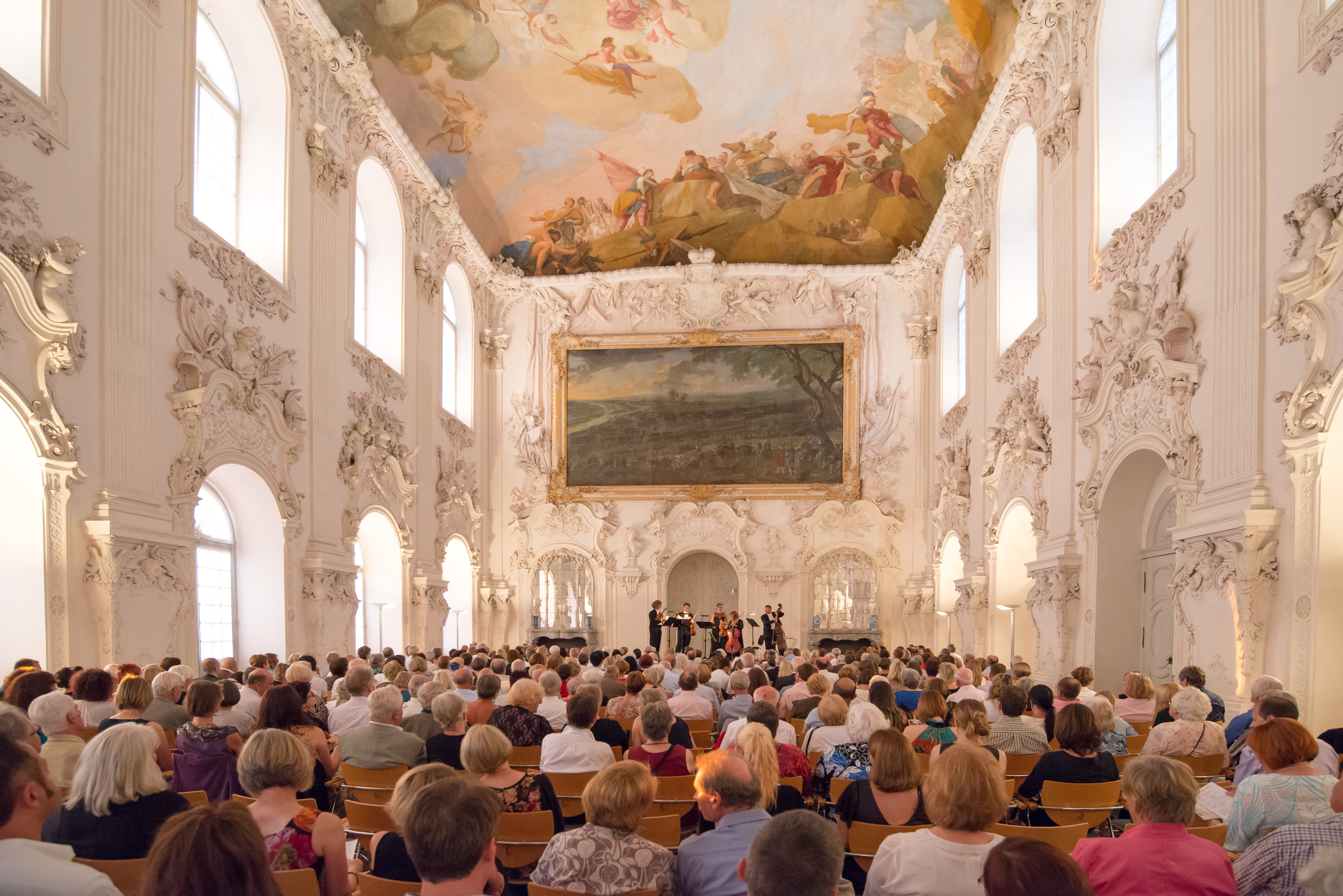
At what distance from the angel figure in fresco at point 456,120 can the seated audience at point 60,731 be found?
61.1 ft

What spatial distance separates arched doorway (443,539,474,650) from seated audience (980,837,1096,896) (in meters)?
24.7

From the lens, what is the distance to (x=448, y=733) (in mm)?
7340

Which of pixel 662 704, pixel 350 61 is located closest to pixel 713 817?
pixel 662 704

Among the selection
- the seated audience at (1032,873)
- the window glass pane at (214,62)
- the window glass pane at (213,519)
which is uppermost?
the window glass pane at (214,62)

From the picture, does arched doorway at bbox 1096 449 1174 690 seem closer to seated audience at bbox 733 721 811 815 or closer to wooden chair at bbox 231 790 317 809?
seated audience at bbox 733 721 811 815

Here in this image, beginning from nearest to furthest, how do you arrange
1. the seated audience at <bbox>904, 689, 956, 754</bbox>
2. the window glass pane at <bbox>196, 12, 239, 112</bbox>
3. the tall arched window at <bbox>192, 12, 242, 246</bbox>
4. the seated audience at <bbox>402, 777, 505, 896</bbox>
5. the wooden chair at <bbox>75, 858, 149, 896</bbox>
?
the seated audience at <bbox>402, 777, 505, 896</bbox>
the wooden chair at <bbox>75, 858, 149, 896</bbox>
the seated audience at <bbox>904, 689, 956, 754</bbox>
the tall arched window at <bbox>192, 12, 242, 246</bbox>
the window glass pane at <bbox>196, 12, 239, 112</bbox>

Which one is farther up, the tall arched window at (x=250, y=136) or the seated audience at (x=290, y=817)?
the tall arched window at (x=250, y=136)

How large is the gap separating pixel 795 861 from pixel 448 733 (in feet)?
14.9

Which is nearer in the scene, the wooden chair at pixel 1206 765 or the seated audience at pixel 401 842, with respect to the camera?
the seated audience at pixel 401 842

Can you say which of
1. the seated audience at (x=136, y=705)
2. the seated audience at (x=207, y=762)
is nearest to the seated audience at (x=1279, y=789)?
the seated audience at (x=207, y=762)

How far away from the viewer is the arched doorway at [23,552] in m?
11.1

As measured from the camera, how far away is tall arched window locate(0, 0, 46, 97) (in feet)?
37.0

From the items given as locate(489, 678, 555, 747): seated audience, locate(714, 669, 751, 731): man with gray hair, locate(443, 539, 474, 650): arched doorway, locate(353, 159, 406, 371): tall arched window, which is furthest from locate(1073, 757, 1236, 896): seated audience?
locate(443, 539, 474, 650): arched doorway

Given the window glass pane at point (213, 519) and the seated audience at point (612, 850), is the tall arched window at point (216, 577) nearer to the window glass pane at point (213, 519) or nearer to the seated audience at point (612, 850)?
the window glass pane at point (213, 519)
